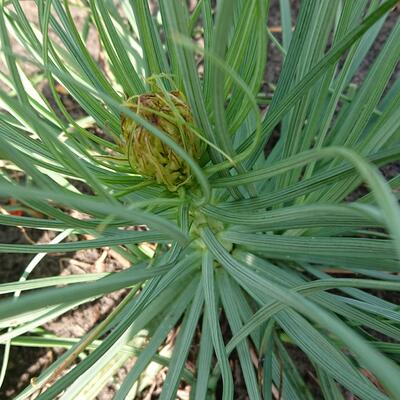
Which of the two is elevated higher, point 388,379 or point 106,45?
point 106,45

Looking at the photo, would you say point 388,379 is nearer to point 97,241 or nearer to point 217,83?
point 217,83

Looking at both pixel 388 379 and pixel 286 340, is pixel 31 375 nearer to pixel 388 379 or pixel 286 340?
pixel 286 340

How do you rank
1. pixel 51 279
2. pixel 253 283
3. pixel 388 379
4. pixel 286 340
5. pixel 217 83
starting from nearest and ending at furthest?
1. pixel 388 379
2. pixel 217 83
3. pixel 253 283
4. pixel 51 279
5. pixel 286 340

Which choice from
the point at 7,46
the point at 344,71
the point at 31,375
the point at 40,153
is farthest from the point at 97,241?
the point at 31,375

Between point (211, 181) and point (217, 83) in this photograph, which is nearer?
point (217, 83)

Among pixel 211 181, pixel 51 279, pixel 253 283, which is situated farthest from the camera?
pixel 51 279

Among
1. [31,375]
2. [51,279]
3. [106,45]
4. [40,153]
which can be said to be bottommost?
[31,375]
